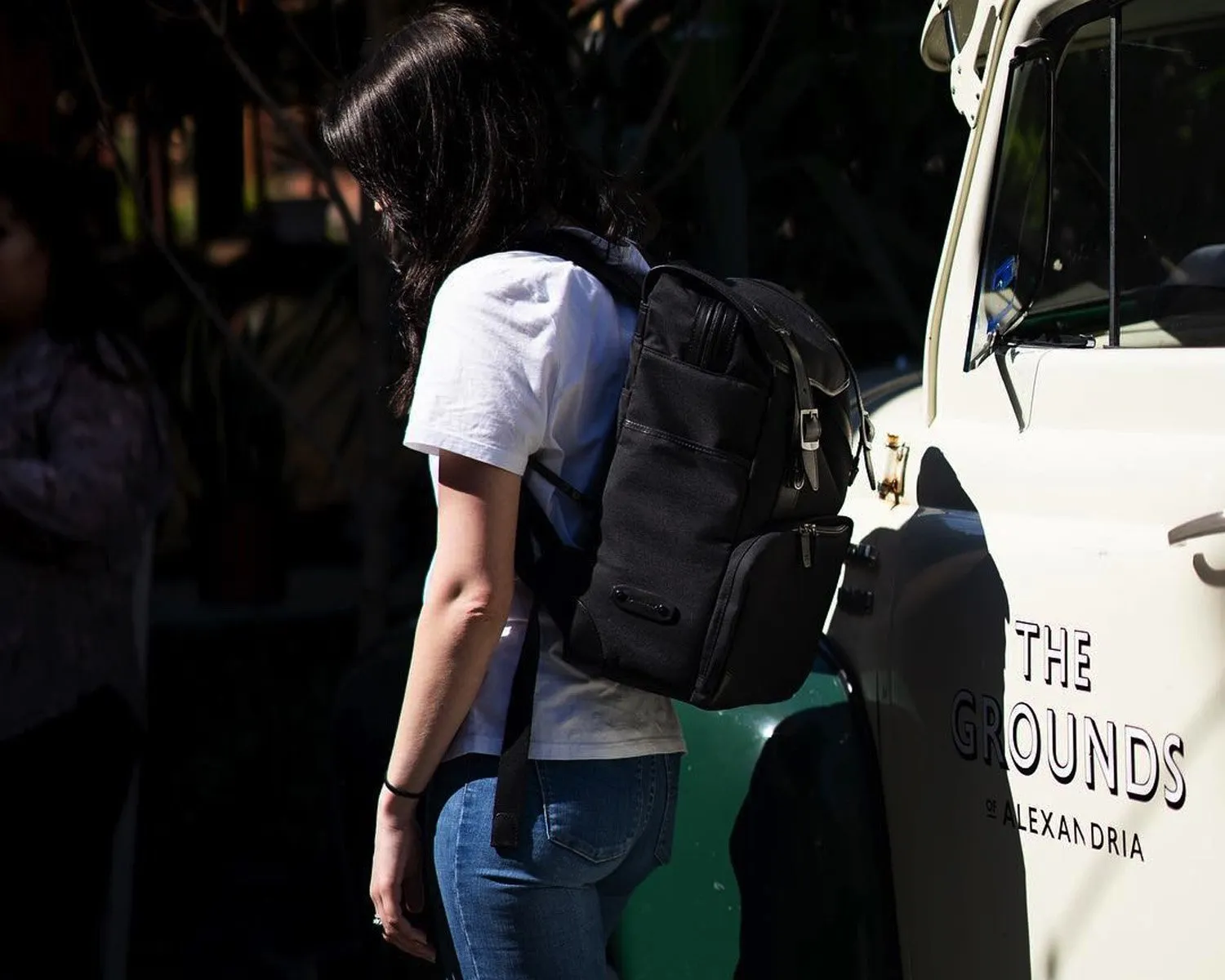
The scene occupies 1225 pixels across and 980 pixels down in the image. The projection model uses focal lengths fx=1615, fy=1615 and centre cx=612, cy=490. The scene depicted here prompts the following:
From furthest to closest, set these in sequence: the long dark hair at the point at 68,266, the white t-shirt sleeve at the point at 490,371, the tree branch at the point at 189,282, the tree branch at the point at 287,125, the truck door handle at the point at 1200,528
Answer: the tree branch at the point at 189,282 < the tree branch at the point at 287,125 < the long dark hair at the point at 68,266 < the white t-shirt sleeve at the point at 490,371 < the truck door handle at the point at 1200,528

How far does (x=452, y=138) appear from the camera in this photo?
173 cm

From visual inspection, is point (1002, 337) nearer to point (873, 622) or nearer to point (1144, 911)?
point (873, 622)

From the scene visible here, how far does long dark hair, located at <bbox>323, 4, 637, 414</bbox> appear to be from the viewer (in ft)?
5.67

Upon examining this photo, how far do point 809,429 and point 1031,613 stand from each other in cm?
32

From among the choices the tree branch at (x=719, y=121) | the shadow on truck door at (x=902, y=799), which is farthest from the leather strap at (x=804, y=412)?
the tree branch at (x=719, y=121)

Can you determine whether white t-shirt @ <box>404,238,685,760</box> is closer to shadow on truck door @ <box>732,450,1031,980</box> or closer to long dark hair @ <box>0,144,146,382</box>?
shadow on truck door @ <box>732,450,1031,980</box>

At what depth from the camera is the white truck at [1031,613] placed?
156 cm

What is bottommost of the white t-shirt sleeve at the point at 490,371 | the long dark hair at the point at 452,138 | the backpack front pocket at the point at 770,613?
the backpack front pocket at the point at 770,613

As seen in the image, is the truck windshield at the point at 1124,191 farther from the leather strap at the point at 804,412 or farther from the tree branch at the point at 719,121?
the tree branch at the point at 719,121

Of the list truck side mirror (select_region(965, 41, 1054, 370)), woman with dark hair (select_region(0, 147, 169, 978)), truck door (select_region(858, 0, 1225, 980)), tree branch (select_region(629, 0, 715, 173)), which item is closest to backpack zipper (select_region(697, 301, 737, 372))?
truck door (select_region(858, 0, 1225, 980))

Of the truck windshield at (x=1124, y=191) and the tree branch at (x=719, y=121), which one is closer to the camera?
the truck windshield at (x=1124, y=191)

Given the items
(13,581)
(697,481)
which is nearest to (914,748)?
(697,481)

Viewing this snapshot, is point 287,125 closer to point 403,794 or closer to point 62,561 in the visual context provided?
point 62,561

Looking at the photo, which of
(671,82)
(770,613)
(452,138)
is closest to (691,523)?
(770,613)
